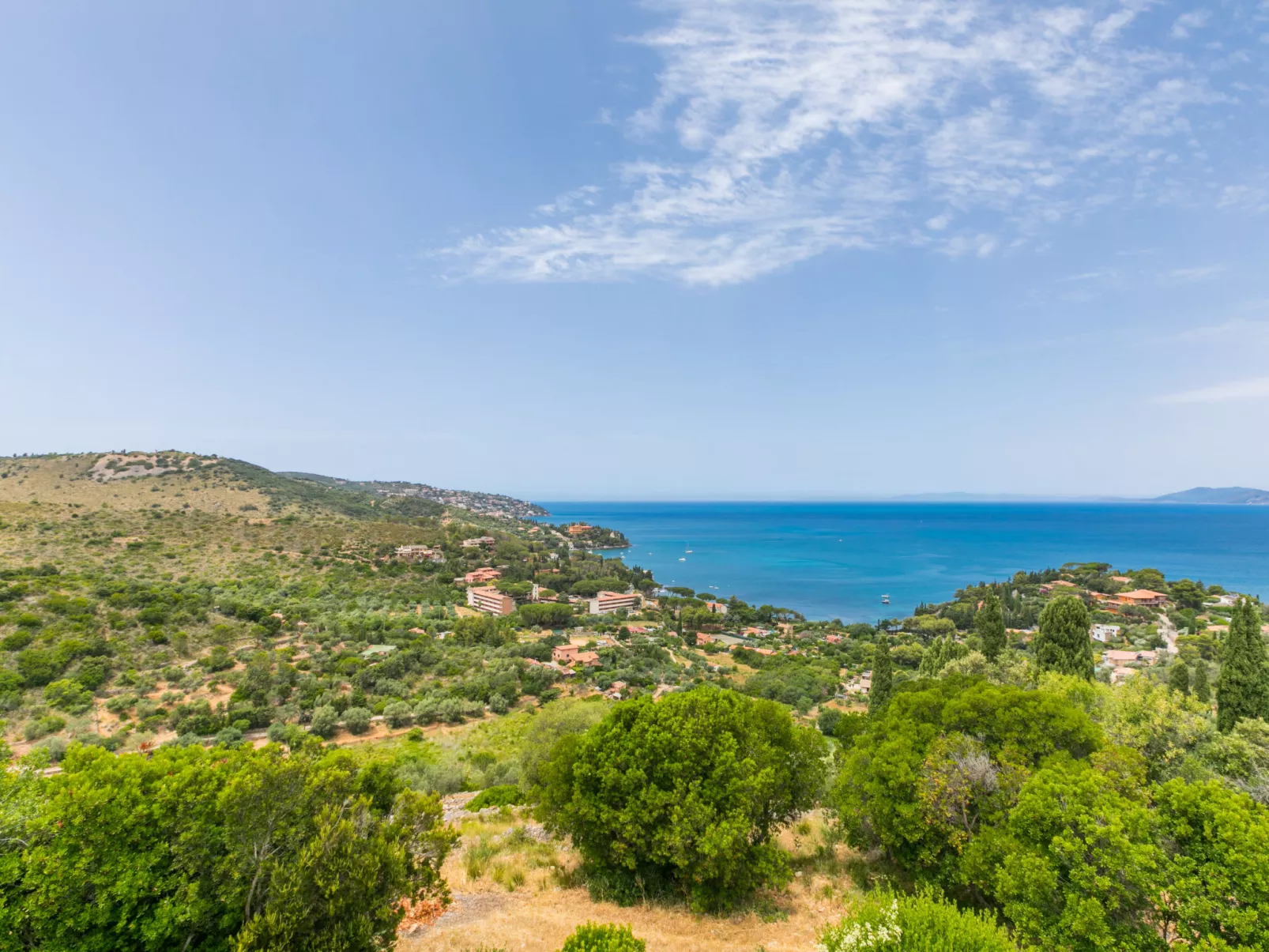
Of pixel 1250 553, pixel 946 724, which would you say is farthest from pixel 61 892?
pixel 1250 553

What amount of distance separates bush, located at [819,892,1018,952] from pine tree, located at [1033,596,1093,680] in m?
19.8

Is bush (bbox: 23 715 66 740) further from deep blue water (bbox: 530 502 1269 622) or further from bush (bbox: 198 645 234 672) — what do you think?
deep blue water (bbox: 530 502 1269 622)

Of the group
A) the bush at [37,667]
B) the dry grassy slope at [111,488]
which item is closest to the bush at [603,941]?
the bush at [37,667]

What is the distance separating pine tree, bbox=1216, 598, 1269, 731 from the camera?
691 inches

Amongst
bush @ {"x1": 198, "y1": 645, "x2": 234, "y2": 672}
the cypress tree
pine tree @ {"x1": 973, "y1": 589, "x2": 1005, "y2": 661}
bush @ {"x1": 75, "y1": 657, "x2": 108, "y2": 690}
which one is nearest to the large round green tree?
the cypress tree

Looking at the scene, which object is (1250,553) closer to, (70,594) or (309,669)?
(309,669)

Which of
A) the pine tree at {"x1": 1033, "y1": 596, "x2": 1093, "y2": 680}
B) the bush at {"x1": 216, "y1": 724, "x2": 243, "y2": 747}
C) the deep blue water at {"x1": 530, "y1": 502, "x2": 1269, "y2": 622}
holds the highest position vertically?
the pine tree at {"x1": 1033, "y1": 596, "x2": 1093, "y2": 680}

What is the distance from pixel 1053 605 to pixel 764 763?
60.5 feet

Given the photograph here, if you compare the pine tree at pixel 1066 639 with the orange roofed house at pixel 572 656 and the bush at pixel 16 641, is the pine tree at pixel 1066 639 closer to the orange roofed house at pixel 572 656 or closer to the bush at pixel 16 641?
the orange roofed house at pixel 572 656

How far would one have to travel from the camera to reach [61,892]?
19.1 ft

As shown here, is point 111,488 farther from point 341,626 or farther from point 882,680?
point 882,680

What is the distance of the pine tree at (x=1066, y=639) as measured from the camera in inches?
852

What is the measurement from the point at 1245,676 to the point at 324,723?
129 feet

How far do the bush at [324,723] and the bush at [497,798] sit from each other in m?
13.8
